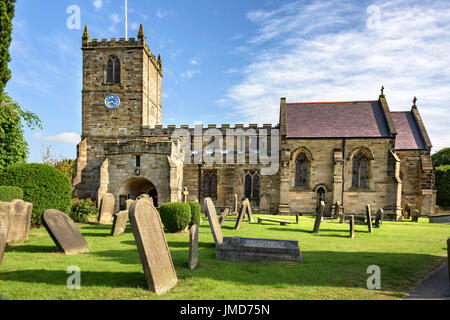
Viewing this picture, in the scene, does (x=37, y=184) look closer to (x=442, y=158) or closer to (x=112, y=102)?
(x=112, y=102)

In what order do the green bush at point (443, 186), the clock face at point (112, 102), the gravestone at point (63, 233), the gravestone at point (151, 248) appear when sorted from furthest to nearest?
the green bush at point (443, 186), the clock face at point (112, 102), the gravestone at point (63, 233), the gravestone at point (151, 248)

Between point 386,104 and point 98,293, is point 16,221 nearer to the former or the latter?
point 98,293

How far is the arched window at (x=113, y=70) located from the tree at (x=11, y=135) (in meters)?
10.2

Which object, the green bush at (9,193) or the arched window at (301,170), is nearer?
the green bush at (9,193)

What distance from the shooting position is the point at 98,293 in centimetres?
459

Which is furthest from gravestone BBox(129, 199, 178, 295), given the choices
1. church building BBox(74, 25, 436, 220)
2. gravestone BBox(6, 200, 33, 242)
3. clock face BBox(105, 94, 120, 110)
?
clock face BBox(105, 94, 120, 110)

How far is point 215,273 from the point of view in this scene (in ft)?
19.4

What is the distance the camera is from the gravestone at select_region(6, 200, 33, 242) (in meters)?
8.33

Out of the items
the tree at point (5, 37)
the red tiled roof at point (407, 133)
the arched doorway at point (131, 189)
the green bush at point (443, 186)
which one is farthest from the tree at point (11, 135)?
the green bush at point (443, 186)

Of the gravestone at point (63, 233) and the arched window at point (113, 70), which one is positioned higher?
the arched window at point (113, 70)

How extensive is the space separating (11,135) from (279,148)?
19840 millimetres

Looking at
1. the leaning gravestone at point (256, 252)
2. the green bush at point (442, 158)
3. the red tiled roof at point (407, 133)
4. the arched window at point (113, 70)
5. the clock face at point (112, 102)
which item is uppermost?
the arched window at point (113, 70)

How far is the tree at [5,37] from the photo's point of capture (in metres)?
11.7

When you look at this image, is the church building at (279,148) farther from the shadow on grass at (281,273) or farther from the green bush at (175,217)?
the shadow on grass at (281,273)
